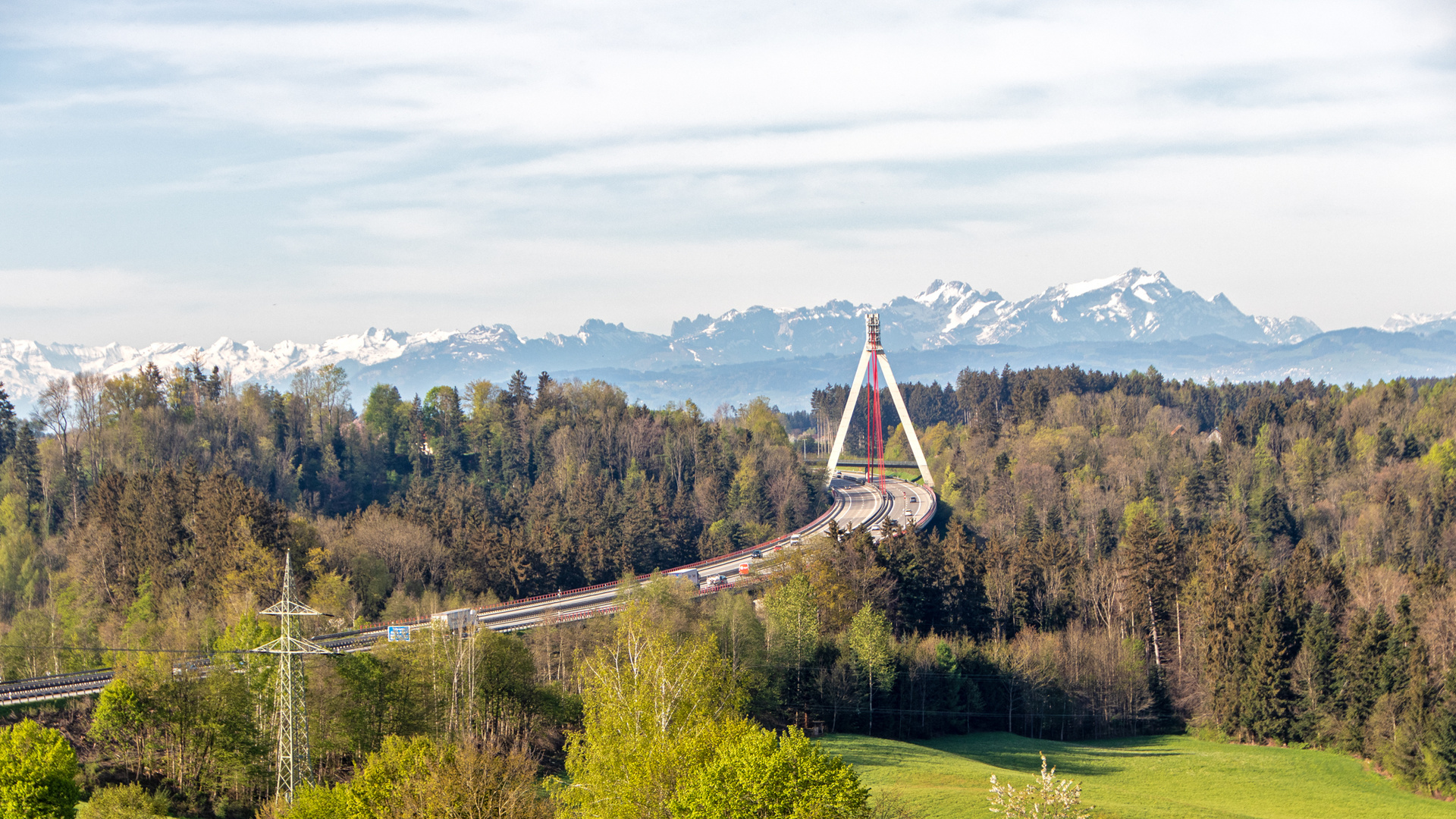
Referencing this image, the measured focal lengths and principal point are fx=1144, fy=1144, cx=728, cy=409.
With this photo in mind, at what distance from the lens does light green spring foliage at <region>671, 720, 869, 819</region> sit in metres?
23.5

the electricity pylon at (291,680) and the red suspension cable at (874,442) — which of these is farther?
the red suspension cable at (874,442)

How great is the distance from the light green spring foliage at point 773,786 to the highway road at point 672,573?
103ft

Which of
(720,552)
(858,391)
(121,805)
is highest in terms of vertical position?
(858,391)

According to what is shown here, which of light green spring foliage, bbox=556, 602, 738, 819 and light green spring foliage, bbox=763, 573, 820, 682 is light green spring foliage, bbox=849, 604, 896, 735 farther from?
light green spring foliage, bbox=556, 602, 738, 819

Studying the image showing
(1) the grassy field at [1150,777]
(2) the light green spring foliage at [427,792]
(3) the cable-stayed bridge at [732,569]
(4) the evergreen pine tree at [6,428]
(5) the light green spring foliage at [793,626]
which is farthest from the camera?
(4) the evergreen pine tree at [6,428]

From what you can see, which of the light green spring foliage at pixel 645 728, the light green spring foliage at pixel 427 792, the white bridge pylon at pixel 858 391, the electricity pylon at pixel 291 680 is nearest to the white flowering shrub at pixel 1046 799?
the light green spring foliage at pixel 645 728

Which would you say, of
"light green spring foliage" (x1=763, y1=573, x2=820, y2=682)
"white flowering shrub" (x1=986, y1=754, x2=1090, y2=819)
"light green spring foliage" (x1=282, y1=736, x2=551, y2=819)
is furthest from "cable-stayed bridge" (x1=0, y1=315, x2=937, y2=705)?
"white flowering shrub" (x1=986, y1=754, x2=1090, y2=819)

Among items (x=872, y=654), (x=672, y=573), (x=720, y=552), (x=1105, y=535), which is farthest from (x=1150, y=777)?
(x=720, y=552)

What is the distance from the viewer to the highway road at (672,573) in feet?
157

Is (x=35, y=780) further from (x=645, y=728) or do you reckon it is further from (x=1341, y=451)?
(x=1341, y=451)

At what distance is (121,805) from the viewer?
34.4 metres

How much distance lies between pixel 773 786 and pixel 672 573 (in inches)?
2317

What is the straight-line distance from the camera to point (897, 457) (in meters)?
166

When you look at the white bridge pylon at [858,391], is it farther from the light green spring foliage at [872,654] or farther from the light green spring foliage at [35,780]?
the light green spring foliage at [35,780]
